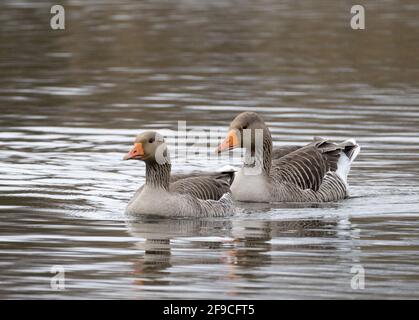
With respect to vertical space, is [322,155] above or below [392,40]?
below

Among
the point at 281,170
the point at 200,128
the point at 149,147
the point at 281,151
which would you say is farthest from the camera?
the point at 200,128

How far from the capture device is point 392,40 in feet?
108

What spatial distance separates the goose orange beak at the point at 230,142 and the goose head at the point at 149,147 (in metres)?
1.50

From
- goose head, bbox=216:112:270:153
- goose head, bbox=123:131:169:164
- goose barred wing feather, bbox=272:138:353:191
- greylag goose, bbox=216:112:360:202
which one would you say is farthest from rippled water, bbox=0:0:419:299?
goose head, bbox=216:112:270:153

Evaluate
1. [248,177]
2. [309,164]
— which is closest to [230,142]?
[248,177]

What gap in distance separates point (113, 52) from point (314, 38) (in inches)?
231

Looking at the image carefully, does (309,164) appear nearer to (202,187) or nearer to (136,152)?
(202,187)

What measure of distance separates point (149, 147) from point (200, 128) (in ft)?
22.0

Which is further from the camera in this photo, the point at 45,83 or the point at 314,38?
the point at 314,38

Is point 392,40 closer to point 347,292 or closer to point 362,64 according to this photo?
point 362,64

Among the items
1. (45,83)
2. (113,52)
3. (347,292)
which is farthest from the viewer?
(113,52)

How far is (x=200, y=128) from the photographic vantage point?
70.0ft

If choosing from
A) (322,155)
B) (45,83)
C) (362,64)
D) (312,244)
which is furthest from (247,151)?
(362,64)

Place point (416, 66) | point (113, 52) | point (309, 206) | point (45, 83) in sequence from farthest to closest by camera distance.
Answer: point (113, 52)
point (416, 66)
point (45, 83)
point (309, 206)
